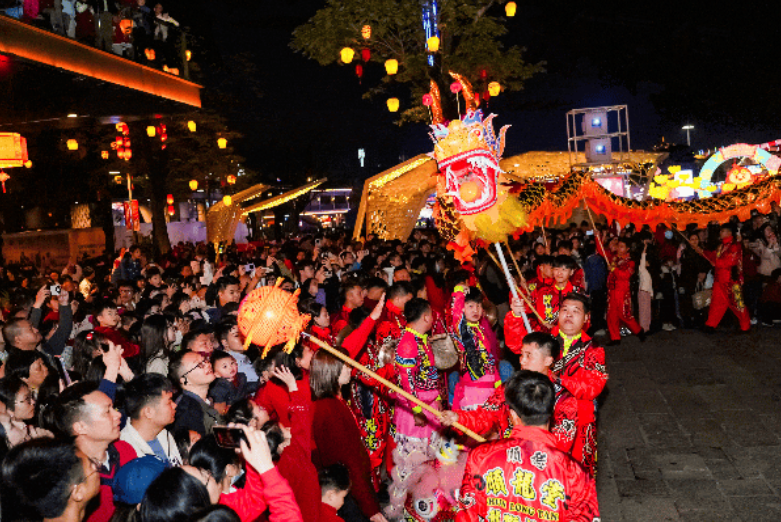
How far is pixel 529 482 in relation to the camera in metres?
2.62

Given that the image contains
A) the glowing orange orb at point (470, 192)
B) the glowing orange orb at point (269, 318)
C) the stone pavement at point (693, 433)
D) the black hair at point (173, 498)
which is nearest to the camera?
the black hair at point (173, 498)

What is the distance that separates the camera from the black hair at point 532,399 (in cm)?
274

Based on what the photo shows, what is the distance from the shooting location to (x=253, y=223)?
3650 cm

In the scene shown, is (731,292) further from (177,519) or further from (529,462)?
Result: (177,519)

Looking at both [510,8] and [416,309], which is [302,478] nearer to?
[416,309]

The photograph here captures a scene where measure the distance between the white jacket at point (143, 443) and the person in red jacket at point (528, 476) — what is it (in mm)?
1530

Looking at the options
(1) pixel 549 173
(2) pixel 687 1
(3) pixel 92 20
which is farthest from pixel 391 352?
(1) pixel 549 173

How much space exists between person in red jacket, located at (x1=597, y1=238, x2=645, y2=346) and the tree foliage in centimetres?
677

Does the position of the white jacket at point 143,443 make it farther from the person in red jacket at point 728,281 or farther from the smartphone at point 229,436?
the person in red jacket at point 728,281

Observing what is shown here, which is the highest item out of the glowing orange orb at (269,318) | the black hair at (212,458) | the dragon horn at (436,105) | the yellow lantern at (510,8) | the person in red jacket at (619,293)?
the yellow lantern at (510,8)

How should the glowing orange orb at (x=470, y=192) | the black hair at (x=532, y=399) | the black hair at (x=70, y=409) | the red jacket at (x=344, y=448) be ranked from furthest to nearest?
1. the glowing orange orb at (x=470, y=192)
2. the red jacket at (x=344, y=448)
3. the black hair at (x=70, y=409)
4. the black hair at (x=532, y=399)

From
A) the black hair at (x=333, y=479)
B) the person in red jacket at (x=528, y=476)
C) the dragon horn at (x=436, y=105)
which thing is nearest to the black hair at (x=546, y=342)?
the person in red jacket at (x=528, y=476)

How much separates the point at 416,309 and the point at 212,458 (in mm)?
2517

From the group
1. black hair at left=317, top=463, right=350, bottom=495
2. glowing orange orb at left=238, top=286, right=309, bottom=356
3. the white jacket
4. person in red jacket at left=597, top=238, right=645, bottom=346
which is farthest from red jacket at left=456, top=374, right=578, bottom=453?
person in red jacket at left=597, top=238, right=645, bottom=346
